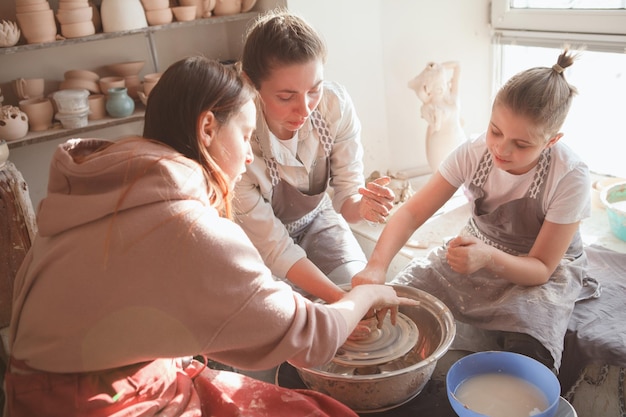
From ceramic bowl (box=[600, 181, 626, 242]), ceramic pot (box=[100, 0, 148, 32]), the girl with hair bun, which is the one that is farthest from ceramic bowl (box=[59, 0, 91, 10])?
ceramic bowl (box=[600, 181, 626, 242])

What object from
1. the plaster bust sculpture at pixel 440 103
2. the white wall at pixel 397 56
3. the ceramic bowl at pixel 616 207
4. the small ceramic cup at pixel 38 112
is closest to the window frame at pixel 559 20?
the white wall at pixel 397 56

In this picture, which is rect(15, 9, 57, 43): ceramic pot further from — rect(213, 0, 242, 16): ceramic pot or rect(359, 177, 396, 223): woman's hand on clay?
rect(359, 177, 396, 223): woman's hand on clay

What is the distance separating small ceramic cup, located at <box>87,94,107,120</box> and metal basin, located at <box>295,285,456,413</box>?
1.93 m

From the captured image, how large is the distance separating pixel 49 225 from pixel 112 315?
21 cm

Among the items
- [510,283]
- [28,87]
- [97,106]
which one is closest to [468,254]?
[510,283]

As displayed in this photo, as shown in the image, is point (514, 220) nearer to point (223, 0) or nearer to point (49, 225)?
point (49, 225)

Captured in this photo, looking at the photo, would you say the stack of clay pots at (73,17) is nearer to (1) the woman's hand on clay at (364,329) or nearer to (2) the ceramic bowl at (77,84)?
(2) the ceramic bowl at (77,84)

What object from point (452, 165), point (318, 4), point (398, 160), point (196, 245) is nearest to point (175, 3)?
point (318, 4)

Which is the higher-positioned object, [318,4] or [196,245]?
[318,4]

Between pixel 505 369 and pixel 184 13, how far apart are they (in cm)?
222

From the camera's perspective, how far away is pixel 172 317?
1.06m

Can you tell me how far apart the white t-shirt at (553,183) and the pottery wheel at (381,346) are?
0.50 metres

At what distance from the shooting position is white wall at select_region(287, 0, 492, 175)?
2.79 meters

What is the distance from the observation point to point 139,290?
1.04 metres
